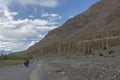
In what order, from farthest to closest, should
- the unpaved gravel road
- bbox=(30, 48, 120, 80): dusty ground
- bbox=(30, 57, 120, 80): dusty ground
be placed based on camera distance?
the unpaved gravel road, bbox=(30, 48, 120, 80): dusty ground, bbox=(30, 57, 120, 80): dusty ground

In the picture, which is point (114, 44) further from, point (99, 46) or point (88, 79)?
point (88, 79)

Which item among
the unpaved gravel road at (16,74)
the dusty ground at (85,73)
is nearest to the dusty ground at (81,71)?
the dusty ground at (85,73)

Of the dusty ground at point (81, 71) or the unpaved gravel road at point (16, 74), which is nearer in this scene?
the dusty ground at point (81, 71)

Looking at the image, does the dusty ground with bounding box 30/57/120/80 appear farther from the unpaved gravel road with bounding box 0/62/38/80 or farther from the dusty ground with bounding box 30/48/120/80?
the unpaved gravel road with bounding box 0/62/38/80

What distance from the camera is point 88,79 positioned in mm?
23703

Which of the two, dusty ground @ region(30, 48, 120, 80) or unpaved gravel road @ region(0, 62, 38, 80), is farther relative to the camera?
unpaved gravel road @ region(0, 62, 38, 80)

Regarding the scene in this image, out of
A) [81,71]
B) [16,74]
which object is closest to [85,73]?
[81,71]

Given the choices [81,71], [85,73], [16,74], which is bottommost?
[16,74]

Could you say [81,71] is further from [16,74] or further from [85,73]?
[16,74]

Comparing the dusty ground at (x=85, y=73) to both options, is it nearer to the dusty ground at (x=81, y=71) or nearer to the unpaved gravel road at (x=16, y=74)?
the dusty ground at (x=81, y=71)

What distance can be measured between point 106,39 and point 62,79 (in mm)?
147846

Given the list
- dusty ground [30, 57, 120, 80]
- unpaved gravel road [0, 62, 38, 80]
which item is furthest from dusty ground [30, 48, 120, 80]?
unpaved gravel road [0, 62, 38, 80]

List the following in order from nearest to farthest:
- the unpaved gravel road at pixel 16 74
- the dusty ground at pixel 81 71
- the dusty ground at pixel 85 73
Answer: the dusty ground at pixel 85 73 < the dusty ground at pixel 81 71 < the unpaved gravel road at pixel 16 74

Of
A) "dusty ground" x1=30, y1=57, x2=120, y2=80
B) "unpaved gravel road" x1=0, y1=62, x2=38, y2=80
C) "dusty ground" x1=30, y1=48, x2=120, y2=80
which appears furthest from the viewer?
"unpaved gravel road" x1=0, y1=62, x2=38, y2=80
